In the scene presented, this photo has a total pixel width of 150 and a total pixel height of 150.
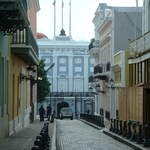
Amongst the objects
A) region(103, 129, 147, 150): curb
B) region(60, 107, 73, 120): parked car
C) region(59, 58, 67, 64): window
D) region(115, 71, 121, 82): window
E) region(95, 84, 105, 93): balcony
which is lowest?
region(60, 107, 73, 120): parked car

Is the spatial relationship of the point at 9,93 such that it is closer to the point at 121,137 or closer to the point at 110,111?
the point at 121,137

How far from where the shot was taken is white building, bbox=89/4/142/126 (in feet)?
165

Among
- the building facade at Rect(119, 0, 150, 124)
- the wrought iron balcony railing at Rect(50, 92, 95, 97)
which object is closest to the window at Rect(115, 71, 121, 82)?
the building facade at Rect(119, 0, 150, 124)

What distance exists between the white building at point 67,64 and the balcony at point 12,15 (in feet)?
234

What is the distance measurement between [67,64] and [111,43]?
136ft

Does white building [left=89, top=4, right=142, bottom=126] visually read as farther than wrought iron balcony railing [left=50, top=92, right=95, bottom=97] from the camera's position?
No

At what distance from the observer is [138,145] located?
20.1 metres

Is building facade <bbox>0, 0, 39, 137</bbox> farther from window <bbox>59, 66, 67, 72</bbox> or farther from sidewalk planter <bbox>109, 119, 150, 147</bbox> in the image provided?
window <bbox>59, 66, 67, 72</bbox>

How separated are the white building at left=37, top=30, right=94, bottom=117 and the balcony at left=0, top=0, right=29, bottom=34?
7129 cm

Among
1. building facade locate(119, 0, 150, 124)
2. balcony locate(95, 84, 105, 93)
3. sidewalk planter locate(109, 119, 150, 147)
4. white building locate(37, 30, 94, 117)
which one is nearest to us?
sidewalk planter locate(109, 119, 150, 147)

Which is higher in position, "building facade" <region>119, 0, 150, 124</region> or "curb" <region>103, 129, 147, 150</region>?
"building facade" <region>119, 0, 150, 124</region>

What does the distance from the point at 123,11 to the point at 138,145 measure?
104ft

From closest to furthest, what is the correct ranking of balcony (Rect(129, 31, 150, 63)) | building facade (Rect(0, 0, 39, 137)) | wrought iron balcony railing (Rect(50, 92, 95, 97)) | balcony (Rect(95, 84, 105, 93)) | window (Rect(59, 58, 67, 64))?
building facade (Rect(0, 0, 39, 137))
balcony (Rect(129, 31, 150, 63))
balcony (Rect(95, 84, 105, 93))
wrought iron balcony railing (Rect(50, 92, 95, 97))
window (Rect(59, 58, 67, 64))

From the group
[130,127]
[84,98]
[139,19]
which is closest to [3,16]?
[130,127]
